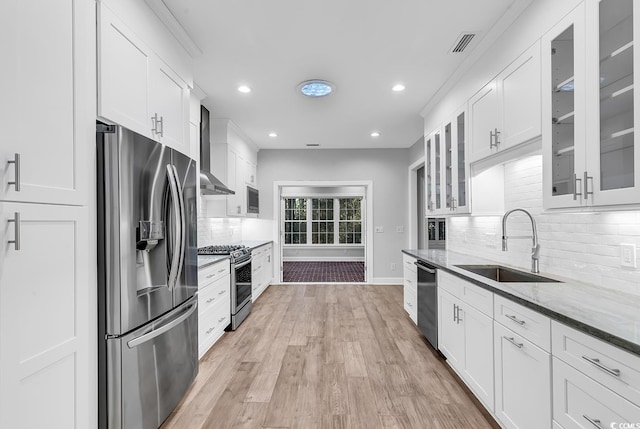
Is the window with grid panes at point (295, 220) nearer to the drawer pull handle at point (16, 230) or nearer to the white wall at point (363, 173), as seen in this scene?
the white wall at point (363, 173)

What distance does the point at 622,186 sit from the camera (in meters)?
1.28

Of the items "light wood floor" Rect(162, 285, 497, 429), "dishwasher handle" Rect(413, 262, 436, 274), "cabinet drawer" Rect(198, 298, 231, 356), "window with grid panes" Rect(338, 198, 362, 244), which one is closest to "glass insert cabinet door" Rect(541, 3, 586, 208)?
"dishwasher handle" Rect(413, 262, 436, 274)

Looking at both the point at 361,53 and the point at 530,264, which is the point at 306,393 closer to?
the point at 530,264

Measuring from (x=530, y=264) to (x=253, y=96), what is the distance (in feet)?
10.4

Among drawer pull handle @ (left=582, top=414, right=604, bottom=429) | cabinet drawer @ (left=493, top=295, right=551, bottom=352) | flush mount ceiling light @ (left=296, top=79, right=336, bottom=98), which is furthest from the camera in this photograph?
flush mount ceiling light @ (left=296, top=79, right=336, bottom=98)

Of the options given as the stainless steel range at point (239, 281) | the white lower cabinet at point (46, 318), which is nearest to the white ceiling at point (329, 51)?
the white lower cabinet at point (46, 318)

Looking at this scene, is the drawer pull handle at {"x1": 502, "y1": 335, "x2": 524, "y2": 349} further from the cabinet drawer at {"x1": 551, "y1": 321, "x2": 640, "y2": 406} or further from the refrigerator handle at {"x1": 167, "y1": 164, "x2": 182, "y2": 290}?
the refrigerator handle at {"x1": 167, "y1": 164, "x2": 182, "y2": 290}

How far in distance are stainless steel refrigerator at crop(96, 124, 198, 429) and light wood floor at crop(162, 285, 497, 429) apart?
0.40 m

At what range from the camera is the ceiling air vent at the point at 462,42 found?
236 centimetres

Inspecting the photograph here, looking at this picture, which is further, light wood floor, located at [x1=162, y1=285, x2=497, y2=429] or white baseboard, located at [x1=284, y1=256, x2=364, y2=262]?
white baseboard, located at [x1=284, y1=256, x2=364, y2=262]

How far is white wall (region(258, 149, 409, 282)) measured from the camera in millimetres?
6031

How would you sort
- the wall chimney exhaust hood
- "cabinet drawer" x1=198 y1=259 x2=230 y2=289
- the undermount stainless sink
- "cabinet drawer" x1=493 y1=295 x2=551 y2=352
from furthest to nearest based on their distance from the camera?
the wall chimney exhaust hood → "cabinet drawer" x1=198 y1=259 x2=230 y2=289 → the undermount stainless sink → "cabinet drawer" x1=493 y1=295 x2=551 y2=352

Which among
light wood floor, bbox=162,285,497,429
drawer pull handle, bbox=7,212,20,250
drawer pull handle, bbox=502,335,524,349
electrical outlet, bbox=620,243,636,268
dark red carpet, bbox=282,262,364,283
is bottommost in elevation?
dark red carpet, bbox=282,262,364,283

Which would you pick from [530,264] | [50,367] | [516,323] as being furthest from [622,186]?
[50,367]
